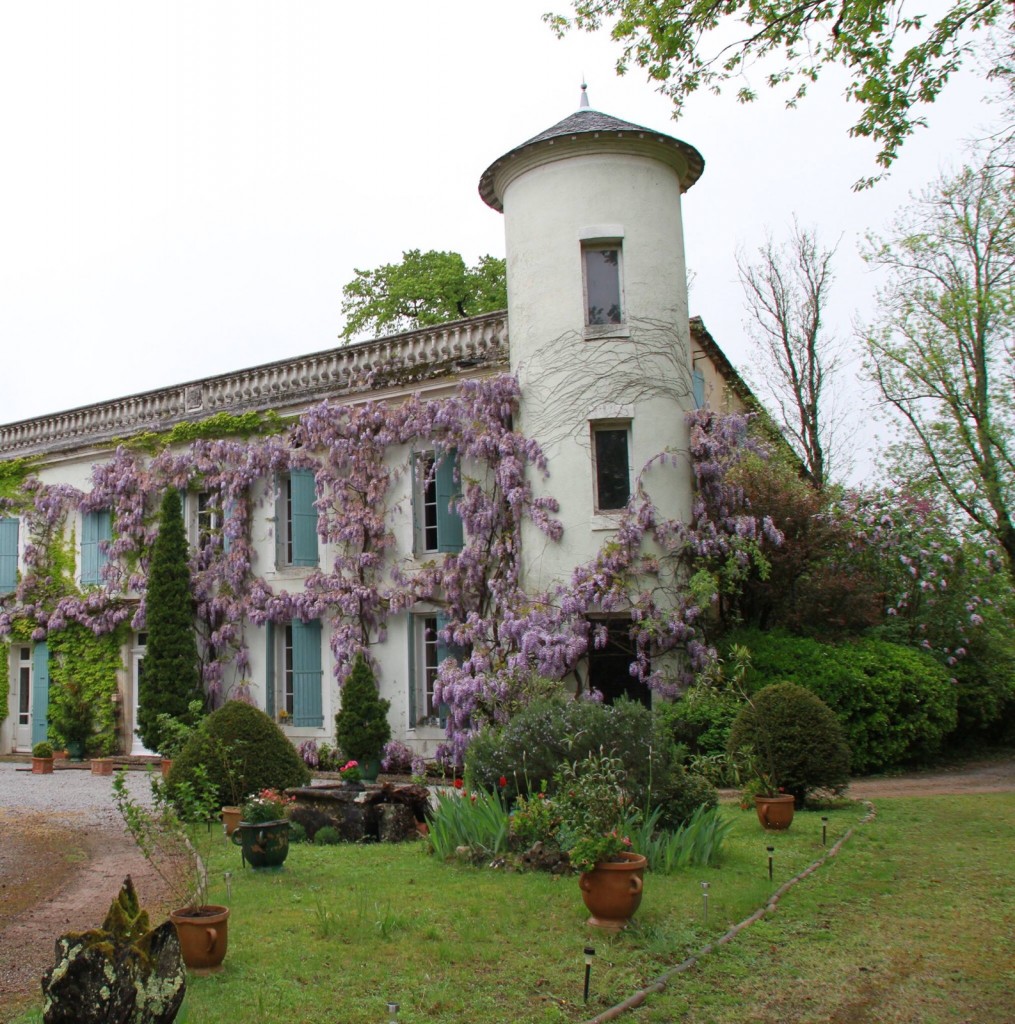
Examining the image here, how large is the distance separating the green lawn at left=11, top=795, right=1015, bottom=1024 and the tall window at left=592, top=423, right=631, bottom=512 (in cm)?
759

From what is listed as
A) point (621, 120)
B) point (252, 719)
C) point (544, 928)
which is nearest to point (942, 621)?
point (621, 120)

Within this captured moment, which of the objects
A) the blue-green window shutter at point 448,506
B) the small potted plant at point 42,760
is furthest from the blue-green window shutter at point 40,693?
the blue-green window shutter at point 448,506

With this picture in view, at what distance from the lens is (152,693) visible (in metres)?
18.6

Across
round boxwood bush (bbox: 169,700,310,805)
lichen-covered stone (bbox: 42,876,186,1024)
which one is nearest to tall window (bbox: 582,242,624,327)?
round boxwood bush (bbox: 169,700,310,805)

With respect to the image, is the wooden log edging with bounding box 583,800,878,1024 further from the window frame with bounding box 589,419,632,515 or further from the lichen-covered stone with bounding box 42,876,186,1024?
the window frame with bounding box 589,419,632,515

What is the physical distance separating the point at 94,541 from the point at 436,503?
8.44m

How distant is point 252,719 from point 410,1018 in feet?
22.8

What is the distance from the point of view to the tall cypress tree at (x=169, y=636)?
60.8ft

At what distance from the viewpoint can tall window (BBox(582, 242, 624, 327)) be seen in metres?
16.5

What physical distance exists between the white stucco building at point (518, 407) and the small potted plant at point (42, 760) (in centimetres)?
200

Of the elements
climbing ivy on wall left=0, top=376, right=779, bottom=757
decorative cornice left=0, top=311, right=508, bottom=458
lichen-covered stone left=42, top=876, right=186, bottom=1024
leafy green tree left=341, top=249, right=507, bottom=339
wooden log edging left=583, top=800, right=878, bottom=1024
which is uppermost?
leafy green tree left=341, top=249, right=507, bottom=339

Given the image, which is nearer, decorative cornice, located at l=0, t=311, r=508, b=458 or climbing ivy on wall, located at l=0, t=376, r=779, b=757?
climbing ivy on wall, located at l=0, t=376, r=779, b=757

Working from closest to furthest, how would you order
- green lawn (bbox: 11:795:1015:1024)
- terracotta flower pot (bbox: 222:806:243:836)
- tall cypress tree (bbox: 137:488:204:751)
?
1. green lawn (bbox: 11:795:1015:1024)
2. terracotta flower pot (bbox: 222:806:243:836)
3. tall cypress tree (bbox: 137:488:204:751)

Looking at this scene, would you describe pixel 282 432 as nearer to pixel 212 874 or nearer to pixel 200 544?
pixel 200 544
